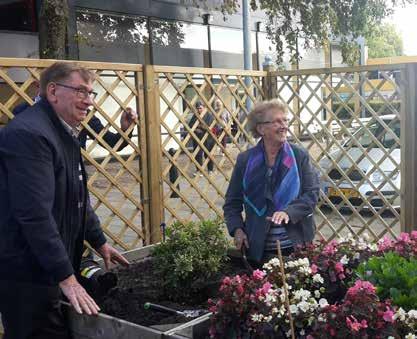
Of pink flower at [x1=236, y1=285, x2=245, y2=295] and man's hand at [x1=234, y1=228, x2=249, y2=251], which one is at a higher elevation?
pink flower at [x1=236, y1=285, x2=245, y2=295]

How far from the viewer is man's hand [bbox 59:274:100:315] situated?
6.68 ft

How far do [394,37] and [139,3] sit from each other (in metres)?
43.4

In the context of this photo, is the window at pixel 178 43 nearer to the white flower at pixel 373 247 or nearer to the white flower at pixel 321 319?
the white flower at pixel 373 247

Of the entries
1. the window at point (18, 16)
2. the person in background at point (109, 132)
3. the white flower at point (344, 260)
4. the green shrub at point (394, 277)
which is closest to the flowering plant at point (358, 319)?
the green shrub at point (394, 277)

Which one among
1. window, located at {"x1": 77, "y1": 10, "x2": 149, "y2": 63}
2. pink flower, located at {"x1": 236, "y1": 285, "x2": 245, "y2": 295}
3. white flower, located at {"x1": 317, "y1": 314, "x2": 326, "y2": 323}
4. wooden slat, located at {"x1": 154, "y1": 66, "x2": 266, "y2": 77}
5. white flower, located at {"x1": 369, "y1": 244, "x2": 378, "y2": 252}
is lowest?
white flower, located at {"x1": 317, "y1": 314, "x2": 326, "y2": 323}

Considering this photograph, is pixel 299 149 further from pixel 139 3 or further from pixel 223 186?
pixel 139 3

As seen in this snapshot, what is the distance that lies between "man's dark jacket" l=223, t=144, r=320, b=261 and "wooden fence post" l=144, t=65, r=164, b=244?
1.29 m

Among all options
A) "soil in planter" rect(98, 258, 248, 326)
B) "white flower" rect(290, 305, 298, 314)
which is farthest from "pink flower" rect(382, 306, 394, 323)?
"soil in planter" rect(98, 258, 248, 326)

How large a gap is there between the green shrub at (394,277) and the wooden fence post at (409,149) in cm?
265

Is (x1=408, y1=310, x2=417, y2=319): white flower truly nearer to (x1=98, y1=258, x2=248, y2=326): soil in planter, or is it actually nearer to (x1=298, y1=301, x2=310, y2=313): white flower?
(x1=298, y1=301, x2=310, y2=313): white flower

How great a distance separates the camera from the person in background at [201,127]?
15.3ft

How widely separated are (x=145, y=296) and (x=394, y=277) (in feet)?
4.48

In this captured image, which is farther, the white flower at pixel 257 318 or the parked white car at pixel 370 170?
the parked white car at pixel 370 170

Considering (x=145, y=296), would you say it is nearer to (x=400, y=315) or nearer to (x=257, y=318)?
(x=257, y=318)
